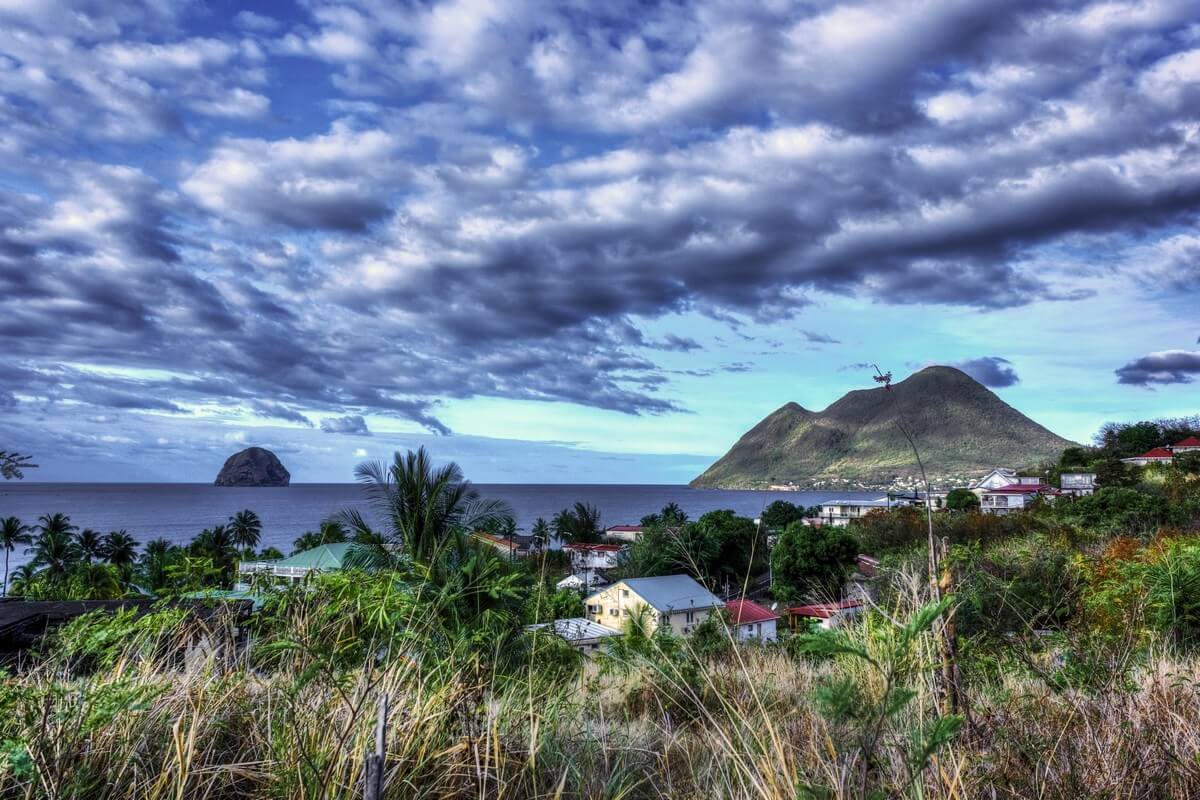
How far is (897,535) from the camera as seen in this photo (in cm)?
4750

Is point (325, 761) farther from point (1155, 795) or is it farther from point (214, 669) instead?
point (1155, 795)

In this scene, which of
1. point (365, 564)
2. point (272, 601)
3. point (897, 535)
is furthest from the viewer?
point (897, 535)

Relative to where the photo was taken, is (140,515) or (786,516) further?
(140,515)

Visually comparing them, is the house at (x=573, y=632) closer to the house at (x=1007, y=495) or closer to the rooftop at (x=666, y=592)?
the rooftop at (x=666, y=592)

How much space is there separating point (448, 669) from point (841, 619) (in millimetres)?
2373

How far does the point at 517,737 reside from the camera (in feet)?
12.1

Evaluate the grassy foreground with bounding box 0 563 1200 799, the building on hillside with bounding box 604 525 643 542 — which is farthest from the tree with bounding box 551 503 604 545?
the grassy foreground with bounding box 0 563 1200 799

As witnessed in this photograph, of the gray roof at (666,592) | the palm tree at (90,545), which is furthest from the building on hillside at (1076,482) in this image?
the palm tree at (90,545)

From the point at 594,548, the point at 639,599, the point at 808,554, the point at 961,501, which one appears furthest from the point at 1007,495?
the point at 639,599

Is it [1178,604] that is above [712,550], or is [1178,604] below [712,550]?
above

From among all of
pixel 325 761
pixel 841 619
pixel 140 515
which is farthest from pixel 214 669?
pixel 140 515

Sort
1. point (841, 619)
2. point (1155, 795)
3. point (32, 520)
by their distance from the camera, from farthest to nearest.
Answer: point (32, 520) < point (841, 619) < point (1155, 795)

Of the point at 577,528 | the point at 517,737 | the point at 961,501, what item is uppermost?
the point at 517,737

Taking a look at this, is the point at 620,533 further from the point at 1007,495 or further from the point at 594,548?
the point at 1007,495
